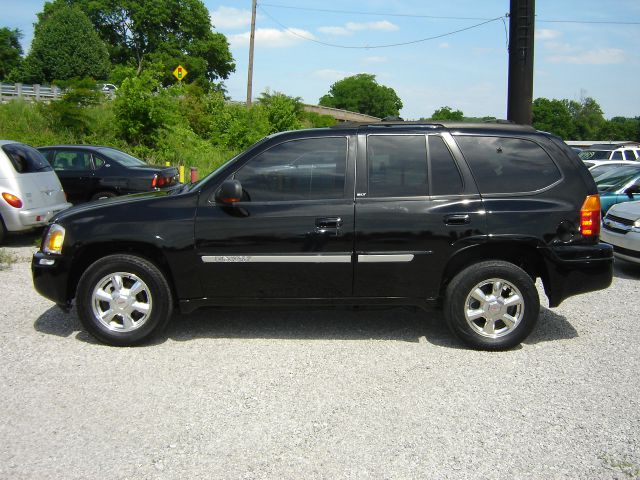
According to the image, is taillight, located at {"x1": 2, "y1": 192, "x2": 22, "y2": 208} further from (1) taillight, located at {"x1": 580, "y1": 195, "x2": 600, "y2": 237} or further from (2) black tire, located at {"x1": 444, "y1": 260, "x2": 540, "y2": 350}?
(1) taillight, located at {"x1": 580, "y1": 195, "x2": 600, "y2": 237}

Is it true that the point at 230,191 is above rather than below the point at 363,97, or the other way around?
below

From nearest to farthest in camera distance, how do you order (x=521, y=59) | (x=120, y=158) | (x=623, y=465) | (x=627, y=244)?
(x=623, y=465)
(x=627, y=244)
(x=521, y=59)
(x=120, y=158)

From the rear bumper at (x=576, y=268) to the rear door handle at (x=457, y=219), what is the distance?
0.67 m

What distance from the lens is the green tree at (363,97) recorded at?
118188 millimetres

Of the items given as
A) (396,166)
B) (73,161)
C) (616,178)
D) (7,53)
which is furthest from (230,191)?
(7,53)

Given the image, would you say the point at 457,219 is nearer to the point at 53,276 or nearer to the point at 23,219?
the point at 53,276

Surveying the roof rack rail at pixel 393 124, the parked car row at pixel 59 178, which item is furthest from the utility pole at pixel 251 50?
the roof rack rail at pixel 393 124

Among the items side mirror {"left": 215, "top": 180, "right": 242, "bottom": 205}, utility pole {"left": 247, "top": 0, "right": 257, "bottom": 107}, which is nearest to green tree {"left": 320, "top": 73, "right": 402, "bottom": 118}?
utility pole {"left": 247, "top": 0, "right": 257, "bottom": 107}

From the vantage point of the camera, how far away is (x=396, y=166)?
17.1ft

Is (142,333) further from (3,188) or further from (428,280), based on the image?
(3,188)

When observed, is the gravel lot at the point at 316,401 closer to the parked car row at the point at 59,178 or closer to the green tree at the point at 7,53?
the parked car row at the point at 59,178

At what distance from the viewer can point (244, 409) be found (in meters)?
4.09

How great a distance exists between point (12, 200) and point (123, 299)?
16.5 feet

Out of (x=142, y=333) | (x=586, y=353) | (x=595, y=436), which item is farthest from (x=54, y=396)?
(x=586, y=353)
